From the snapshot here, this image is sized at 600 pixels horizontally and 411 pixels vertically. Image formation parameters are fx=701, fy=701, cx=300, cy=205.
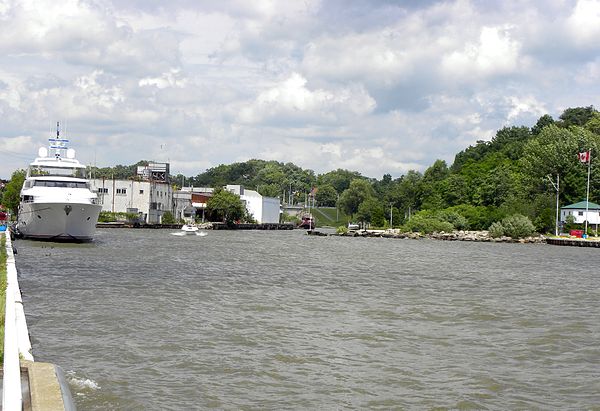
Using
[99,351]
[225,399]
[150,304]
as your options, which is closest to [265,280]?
[150,304]

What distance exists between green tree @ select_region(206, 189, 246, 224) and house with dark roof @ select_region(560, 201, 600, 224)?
7338 centimetres

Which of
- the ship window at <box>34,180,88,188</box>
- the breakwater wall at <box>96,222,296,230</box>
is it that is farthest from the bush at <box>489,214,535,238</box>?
the ship window at <box>34,180,88,188</box>

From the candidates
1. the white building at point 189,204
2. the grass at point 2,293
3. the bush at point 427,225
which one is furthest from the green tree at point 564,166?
the grass at point 2,293

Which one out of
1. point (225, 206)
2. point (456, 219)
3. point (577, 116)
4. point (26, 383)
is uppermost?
point (577, 116)

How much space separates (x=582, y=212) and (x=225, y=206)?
77603mm

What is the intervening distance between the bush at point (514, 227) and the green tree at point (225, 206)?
2605 inches

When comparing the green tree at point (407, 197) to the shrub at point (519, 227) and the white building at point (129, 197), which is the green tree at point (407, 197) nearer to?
the shrub at point (519, 227)

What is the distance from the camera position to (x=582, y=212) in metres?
115

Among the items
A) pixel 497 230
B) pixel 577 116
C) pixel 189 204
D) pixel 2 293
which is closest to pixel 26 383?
pixel 2 293

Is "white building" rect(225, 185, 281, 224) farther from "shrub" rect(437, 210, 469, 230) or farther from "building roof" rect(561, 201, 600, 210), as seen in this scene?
"building roof" rect(561, 201, 600, 210)

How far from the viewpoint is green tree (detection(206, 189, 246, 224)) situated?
159875mm

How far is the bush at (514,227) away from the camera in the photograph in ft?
358

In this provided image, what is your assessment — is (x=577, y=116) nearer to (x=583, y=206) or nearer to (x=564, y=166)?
(x=564, y=166)

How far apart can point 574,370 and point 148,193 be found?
415 ft
